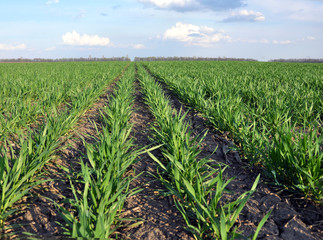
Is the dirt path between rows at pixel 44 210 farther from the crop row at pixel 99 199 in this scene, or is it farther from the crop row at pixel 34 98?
the crop row at pixel 34 98

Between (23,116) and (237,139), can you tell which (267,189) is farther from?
(23,116)

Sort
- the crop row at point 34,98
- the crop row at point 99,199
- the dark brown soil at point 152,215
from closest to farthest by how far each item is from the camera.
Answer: the crop row at point 99,199 < the dark brown soil at point 152,215 < the crop row at point 34,98

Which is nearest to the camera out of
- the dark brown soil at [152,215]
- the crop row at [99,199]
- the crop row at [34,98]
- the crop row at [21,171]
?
the crop row at [99,199]

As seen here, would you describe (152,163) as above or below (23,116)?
below

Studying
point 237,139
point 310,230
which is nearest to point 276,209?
point 310,230

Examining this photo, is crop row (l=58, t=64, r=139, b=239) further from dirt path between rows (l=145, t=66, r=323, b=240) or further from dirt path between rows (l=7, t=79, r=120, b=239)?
dirt path between rows (l=145, t=66, r=323, b=240)

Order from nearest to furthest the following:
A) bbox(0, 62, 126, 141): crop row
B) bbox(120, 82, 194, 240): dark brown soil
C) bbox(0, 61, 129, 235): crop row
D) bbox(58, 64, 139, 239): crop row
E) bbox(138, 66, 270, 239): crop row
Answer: bbox(58, 64, 139, 239): crop row → bbox(138, 66, 270, 239): crop row → bbox(120, 82, 194, 240): dark brown soil → bbox(0, 61, 129, 235): crop row → bbox(0, 62, 126, 141): crop row

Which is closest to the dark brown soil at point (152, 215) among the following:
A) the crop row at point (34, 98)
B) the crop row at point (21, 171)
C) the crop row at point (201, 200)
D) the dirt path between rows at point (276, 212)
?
the crop row at point (201, 200)

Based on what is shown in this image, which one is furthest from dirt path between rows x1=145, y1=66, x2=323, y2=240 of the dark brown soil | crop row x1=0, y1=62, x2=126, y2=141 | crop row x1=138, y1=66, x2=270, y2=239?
crop row x1=0, y1=62, x2=126, y2=141

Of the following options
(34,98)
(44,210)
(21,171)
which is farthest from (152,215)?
(34,98)

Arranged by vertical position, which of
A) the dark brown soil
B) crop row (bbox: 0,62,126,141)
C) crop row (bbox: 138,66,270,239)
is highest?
crop row (bbox: 0,62,126,141)

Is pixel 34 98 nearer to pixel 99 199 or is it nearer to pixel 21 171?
pixel 21 171

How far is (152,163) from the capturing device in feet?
9.84

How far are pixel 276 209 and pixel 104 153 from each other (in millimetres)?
1743
